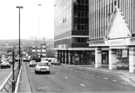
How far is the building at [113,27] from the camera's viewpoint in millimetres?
34875

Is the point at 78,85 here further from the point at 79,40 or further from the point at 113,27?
the point at 79,40

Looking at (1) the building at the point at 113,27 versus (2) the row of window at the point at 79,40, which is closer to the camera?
(1) the building at the point at 113,27

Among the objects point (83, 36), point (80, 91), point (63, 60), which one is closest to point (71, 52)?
point (83, 36)

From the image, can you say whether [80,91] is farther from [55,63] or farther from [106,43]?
[55,63]

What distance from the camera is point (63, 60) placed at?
286 feet

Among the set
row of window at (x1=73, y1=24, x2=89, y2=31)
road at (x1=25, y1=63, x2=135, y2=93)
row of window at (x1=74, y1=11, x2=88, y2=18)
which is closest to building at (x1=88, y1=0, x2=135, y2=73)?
road at (x1=25, y1=63, x2=135, y2=93)

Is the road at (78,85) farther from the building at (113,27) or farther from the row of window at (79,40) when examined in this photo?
A: the row of window at (79,40)

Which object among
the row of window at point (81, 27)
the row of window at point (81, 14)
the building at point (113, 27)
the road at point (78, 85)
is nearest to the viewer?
the road at point (78, 85)

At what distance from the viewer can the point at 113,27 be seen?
40.6 m

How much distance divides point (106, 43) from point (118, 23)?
524 centimetres

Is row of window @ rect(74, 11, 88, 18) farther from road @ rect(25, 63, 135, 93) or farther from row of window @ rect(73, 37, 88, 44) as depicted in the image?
road @ rect(25, 63, 135, 93)

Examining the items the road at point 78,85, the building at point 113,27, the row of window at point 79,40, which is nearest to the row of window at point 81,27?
the row of window at point 79,40

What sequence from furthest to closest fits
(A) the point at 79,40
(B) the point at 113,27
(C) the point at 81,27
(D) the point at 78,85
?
(A) the point at 79,40, (C) the point at 81,27, (B) the point at 113,27, (D) the point at 78,85

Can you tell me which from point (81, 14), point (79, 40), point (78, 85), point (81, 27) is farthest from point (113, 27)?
point (81, 14)
